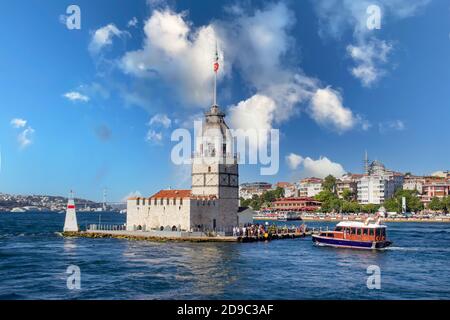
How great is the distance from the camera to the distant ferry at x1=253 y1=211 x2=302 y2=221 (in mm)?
169837

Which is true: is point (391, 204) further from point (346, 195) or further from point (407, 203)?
point (346, 195)

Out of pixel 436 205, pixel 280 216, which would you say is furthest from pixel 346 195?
pixel 436 205

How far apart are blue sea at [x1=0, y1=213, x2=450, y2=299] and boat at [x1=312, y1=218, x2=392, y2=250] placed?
181cm

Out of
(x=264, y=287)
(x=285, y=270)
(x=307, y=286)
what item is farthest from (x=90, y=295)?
(x=285, y=270)

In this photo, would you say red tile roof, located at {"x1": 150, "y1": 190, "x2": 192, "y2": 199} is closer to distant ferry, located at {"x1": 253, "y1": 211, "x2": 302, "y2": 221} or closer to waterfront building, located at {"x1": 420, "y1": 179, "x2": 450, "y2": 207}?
distant ferry, located at {"x1": 253, "y1": 211, "x2": 302, "y2": 221}

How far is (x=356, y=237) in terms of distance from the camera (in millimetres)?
58594

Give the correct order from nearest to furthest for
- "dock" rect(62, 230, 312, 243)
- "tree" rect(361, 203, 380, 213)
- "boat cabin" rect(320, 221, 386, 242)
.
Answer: "boat cabin" rect(320, 221, 386, 242) → "dock" rect(62, 230, 312, 243) → "tree" rect(361, 203, 380, 213)

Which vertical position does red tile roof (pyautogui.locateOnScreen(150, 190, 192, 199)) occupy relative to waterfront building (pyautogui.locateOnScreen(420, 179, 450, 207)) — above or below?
below

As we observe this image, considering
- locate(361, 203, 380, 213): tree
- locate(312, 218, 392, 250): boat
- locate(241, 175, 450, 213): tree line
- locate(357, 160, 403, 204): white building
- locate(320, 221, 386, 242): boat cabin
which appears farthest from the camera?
locate(357, 160, 403, 204): white building

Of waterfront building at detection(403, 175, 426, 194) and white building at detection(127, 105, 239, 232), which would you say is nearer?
white building at detection(127, 105, 239, 232)

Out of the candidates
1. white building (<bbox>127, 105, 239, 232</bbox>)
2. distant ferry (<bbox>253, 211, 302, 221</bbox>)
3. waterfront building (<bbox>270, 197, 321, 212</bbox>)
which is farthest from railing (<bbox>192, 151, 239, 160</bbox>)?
waterfront building (<bbox>270, 197, 321, 212</bbox>)

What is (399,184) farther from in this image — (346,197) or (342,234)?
(342,234)

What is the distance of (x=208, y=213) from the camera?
2581 inches
